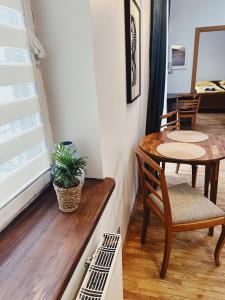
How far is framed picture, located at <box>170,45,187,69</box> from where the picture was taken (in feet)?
17.3

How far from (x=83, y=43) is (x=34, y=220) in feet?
2.51

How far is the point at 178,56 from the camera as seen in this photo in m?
5.36

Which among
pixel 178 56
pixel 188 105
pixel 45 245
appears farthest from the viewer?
pixel 178 56

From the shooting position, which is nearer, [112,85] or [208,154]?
[112,85]

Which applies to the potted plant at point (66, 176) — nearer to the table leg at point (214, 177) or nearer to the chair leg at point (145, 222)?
the chair leg at point (145, 222)

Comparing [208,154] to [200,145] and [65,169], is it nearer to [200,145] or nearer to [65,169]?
[200,145]

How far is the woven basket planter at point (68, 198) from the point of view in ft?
2.86

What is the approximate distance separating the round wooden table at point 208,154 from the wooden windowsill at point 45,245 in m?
0.73

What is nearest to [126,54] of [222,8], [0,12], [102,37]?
[102,37]

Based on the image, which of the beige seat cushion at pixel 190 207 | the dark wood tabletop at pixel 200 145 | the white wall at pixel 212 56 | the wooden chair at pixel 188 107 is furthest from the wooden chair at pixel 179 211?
the white wall at pixel 212 56

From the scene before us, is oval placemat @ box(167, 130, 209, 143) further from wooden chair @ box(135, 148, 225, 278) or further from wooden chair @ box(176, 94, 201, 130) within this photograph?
wooden chair @ box(176, 94, 201, 130)

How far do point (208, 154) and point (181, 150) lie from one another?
20 centimetres

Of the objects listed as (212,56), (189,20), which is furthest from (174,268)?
(212,56)

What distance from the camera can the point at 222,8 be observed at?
471 centimetres
